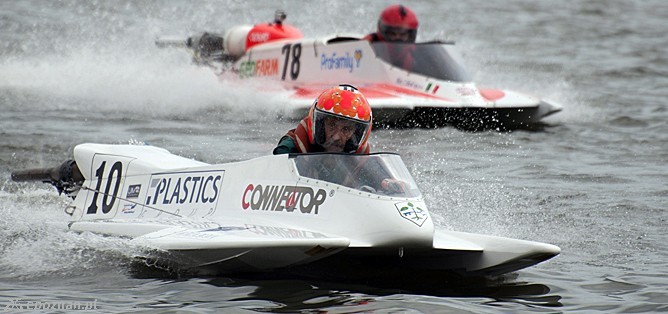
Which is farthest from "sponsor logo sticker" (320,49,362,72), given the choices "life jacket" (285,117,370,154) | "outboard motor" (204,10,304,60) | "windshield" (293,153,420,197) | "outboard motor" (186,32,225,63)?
"windshield" (293,153,420,197)

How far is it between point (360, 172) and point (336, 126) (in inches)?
25.1

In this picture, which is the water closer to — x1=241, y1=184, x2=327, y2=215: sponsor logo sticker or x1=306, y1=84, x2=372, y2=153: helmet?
x1=241, y1=184, x2=327, y2=215: sponsor logo sticker

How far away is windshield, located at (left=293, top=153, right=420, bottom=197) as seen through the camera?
7.07m

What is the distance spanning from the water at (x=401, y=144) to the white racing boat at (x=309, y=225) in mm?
159

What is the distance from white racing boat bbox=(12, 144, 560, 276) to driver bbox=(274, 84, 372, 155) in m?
0.37

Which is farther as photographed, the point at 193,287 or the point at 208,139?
the point at 208,139

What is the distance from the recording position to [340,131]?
768 centimetres

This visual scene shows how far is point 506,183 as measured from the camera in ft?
36.4

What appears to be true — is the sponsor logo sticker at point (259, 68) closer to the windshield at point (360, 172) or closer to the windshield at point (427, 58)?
the windshield at point (427, 58)

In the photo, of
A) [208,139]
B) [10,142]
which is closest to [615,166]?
[208,139]

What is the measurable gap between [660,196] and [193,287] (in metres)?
5.24

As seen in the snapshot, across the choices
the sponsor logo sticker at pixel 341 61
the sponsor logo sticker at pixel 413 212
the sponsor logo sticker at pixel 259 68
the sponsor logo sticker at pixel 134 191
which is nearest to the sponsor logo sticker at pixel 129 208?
Answer: the sponsor logo sticker at pixel 134 191

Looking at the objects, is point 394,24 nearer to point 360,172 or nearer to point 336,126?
point 336,126

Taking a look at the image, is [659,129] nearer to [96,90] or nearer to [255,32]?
[255,32]
